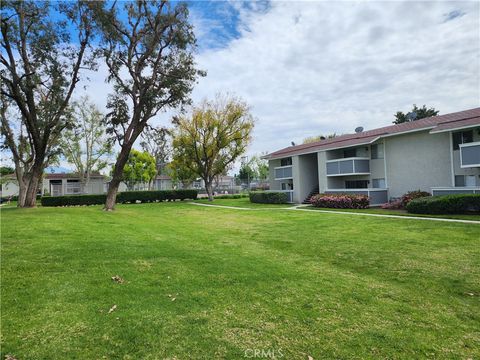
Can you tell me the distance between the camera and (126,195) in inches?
1399

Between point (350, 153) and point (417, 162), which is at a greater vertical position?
point (350, 153)

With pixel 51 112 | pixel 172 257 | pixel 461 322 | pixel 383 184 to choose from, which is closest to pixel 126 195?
pixel 51 112

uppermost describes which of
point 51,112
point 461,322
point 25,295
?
point 51,112

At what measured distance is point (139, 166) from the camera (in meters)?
47.8

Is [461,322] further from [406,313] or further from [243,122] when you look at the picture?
[243,122]

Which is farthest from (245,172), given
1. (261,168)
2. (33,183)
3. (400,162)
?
(33,183)

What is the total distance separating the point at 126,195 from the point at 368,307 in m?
33.9

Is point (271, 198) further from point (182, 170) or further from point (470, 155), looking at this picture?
point (182, 170)

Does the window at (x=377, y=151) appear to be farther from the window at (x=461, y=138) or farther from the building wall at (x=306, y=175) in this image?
the building wall at (x=306, y=175)

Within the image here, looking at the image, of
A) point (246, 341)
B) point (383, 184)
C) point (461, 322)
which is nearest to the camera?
point (246, 341)

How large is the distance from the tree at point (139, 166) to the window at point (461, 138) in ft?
130

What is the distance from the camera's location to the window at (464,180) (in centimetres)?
1834

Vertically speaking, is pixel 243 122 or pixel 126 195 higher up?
pixel 243 122

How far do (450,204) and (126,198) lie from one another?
30312mm
